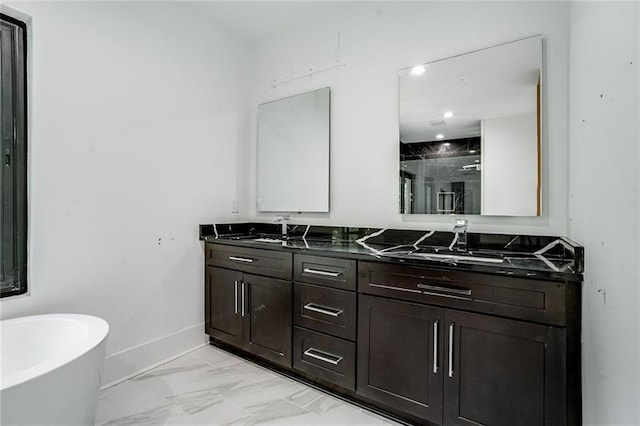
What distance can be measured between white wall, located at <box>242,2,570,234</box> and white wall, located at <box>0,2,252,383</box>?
25.0 inches

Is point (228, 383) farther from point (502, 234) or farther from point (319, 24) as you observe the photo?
point (319, 24)

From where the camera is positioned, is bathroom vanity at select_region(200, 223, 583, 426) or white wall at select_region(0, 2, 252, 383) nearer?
bathroom vanity at select_region(200, 223, 583, 426)

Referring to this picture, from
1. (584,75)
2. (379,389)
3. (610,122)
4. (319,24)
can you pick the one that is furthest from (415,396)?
(319,24)

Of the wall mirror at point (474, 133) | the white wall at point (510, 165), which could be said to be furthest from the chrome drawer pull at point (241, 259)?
the white wall at point (510, 165)

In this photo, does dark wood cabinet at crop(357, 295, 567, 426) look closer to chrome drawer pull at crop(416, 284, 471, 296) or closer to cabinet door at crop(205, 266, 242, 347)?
chrome drawer pull at crop(416, 284, 471, 296)

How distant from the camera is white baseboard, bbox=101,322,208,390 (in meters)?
2.13

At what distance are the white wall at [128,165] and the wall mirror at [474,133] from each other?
162 cm

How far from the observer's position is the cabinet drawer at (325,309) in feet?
6.16

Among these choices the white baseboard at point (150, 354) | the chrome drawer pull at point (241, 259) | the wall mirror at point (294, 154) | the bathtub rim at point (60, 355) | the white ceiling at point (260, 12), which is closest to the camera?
the bathtub rim at point (60, 355)

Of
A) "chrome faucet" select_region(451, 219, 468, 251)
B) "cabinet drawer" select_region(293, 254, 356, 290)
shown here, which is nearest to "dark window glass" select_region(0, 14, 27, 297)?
"cabinet drawer" select_region(293, 254, 356, 290)

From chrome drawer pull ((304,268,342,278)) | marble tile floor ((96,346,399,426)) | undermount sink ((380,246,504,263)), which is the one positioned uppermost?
undermount sink ((380,246,504,263))

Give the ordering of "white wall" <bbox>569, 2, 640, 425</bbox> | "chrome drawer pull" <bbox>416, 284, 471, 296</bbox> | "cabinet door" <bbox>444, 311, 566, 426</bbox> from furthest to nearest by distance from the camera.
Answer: "chrome drawer pull" <bbox>416, 284, 471, 296</bbox>
"cabinet door" <bbox>444, 311, 566, 426</bbox>
"white wall" <bbox>569, 2, 640, 425</bbox>

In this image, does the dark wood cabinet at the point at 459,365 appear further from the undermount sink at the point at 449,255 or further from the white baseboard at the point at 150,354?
the white baseboard at the point at 150,354

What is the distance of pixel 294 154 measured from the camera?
2846 millimetres
